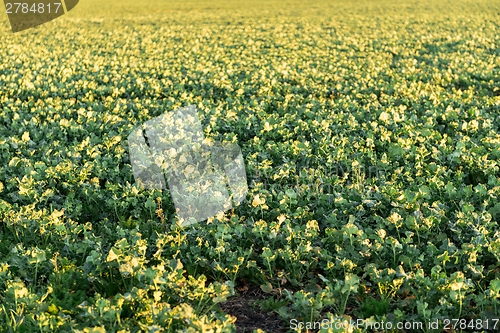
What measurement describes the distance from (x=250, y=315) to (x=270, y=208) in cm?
153

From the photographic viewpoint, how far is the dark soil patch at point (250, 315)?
160 inches

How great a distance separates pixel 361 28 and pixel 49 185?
18.1 metres

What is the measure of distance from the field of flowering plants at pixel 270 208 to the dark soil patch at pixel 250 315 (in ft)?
0.05

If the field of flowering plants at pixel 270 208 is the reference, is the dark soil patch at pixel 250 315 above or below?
below

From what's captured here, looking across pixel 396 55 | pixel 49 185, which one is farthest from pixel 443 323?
pixel 396 55

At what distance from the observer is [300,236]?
4836 mm

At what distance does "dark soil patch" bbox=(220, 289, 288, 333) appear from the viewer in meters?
4.07

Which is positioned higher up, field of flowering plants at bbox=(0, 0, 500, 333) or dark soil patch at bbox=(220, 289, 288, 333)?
field of flowering plants at bbox=(0, 0, 500, 333)

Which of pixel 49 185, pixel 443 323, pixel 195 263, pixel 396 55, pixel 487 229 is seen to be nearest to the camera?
pixel 443 323

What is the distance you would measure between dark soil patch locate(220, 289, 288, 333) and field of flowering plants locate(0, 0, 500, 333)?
0.02m

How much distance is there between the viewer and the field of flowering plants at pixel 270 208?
4.00 m

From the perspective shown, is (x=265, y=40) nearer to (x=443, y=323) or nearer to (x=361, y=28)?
(x=361, y=28)

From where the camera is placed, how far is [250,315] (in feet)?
14.0

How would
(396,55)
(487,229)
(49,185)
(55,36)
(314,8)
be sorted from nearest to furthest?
(487,229)
(49,185)
(396,55)
(55,36)
(314,8)
